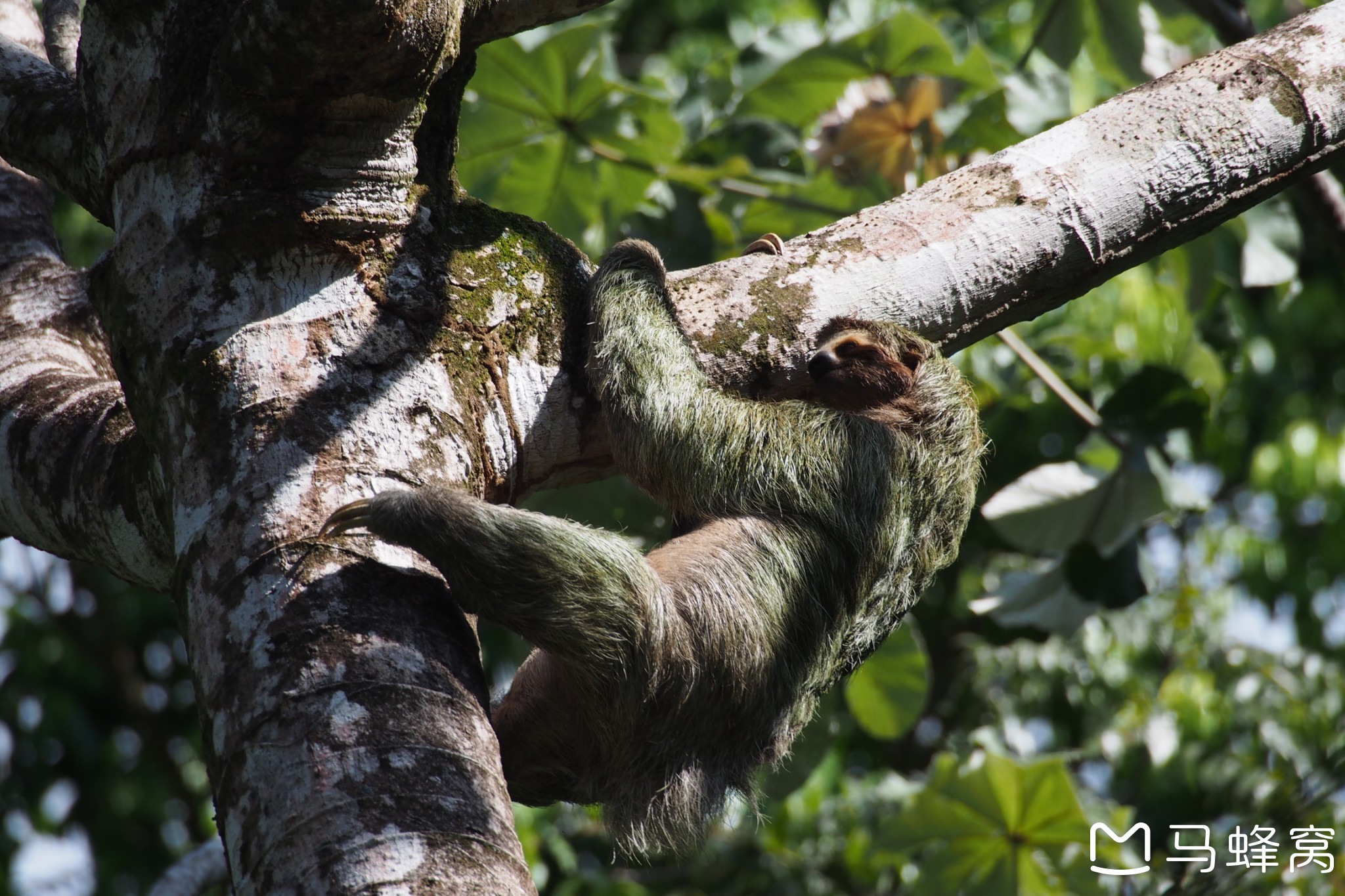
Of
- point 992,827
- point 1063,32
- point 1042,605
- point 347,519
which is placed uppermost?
point 1063,32

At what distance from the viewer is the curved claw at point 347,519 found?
2.08 metres

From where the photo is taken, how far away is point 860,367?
3404 mm

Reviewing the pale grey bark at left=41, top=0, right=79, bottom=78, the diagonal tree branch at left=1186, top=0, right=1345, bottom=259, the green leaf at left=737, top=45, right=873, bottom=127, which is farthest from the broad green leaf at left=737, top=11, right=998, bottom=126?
the pale grey bark at left=41, top=0, right=79, bottom=78

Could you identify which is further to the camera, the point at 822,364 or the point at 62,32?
the point at 62,32

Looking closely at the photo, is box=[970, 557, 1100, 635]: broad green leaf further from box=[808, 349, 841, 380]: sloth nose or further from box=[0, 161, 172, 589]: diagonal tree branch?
box=[0, 161, 172, 589]: diagonal tree branch

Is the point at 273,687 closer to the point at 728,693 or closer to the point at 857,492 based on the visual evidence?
the point at 728,693

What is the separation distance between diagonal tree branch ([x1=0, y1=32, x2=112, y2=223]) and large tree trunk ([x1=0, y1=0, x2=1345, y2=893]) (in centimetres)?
1

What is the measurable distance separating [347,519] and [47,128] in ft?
5.77

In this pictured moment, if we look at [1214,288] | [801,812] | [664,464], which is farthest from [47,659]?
[1214,288]

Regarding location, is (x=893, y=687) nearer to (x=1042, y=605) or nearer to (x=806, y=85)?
(x=1042, y=605)

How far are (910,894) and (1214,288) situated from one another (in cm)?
346

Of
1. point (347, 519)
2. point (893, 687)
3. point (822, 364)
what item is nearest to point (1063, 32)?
point (822, 364)

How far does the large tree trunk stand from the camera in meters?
1.88

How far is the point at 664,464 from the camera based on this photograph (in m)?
3.05
